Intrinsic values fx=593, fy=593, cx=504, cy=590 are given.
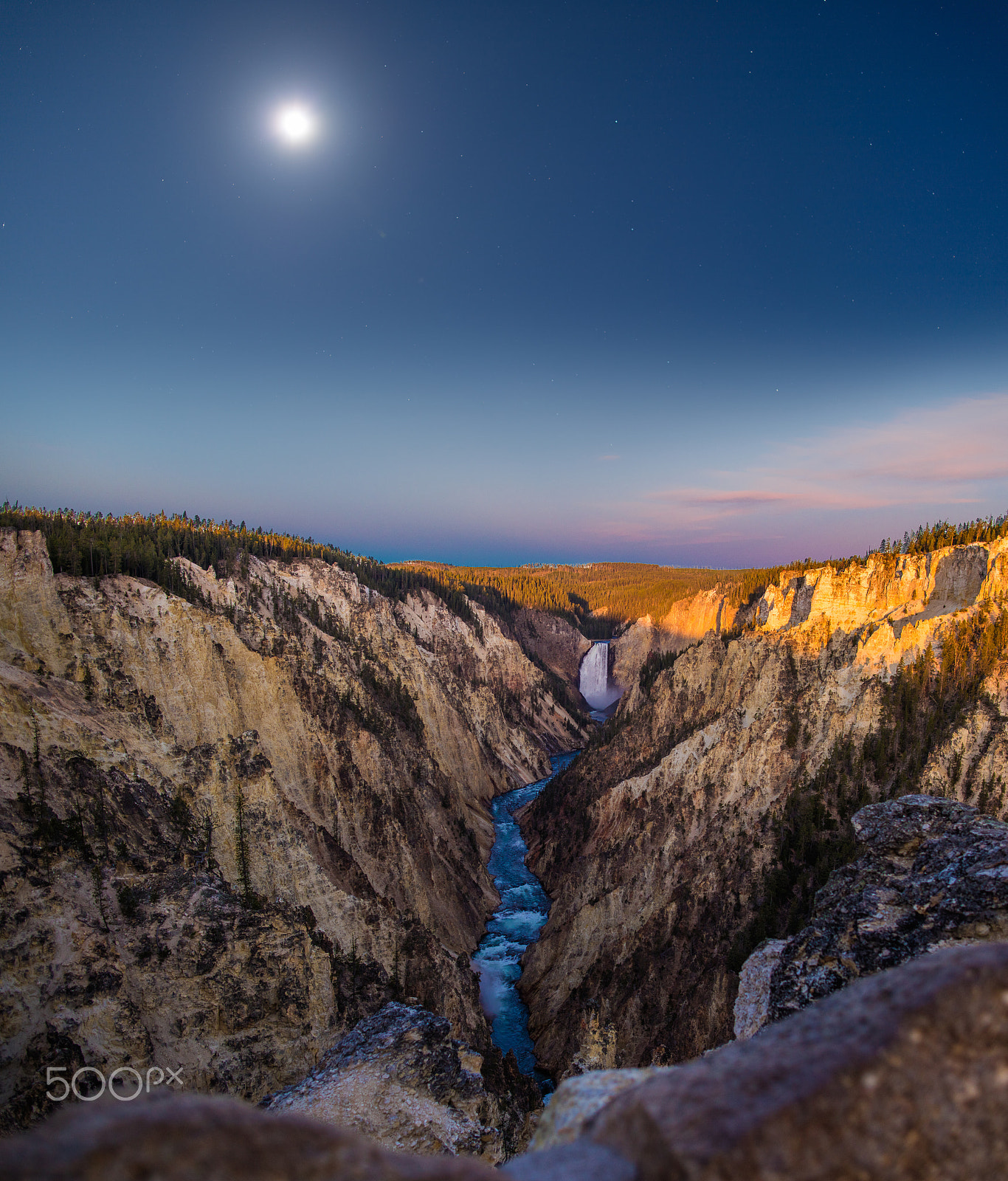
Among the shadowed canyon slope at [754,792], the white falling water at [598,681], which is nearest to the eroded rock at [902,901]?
the shadowed canyon slope at [754,792]

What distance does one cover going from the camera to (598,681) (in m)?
108

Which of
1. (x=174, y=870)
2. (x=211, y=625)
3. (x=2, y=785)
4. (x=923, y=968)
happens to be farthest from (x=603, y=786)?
(x=923, y=968)

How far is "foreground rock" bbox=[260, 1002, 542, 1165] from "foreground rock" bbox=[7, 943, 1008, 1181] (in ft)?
36.1

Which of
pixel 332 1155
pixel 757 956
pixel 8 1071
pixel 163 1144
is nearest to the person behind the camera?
pixel 163 1144

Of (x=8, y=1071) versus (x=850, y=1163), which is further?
(x=8, y=1071)

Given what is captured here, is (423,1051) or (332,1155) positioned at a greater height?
(332,1155)

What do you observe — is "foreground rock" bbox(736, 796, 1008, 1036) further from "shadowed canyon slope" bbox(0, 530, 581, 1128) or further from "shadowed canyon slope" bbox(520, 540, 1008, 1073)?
"shadowed canyon slope" bbox(0, 530, 581, 1128)

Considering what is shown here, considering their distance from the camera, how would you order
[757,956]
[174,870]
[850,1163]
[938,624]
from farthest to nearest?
[938,624], [174,870], [757,956], [850,1163]

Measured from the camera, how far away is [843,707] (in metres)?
26.3

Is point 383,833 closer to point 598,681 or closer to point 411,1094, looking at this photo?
point 411,1094

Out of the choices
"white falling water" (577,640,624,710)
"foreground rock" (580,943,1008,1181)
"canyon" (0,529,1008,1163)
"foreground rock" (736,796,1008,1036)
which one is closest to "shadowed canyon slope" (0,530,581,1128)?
"canyon" (0,529,1008,1163)

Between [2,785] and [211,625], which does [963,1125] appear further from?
[211,625]

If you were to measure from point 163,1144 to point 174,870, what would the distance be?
14710 millimetres

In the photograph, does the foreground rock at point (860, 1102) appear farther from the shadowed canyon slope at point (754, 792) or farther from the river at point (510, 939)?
the river at point (510, 939)
